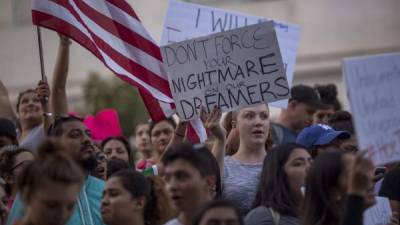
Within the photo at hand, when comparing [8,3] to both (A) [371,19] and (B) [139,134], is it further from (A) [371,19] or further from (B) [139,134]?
(B) [139,134]

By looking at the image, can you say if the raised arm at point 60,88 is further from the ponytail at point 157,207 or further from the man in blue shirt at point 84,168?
the ponytail at point 157,207

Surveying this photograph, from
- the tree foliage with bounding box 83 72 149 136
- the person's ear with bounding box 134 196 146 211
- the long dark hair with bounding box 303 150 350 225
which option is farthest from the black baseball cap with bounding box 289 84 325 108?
the tree foliage with bounding box 83 72 149 136

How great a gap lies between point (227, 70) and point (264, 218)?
1.60 meters

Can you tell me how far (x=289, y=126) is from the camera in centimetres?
1132

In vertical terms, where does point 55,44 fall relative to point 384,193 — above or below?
above

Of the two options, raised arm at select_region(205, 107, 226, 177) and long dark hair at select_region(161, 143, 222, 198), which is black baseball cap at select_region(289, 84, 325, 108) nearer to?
raised arm at select_region(205, 107, 226, 177)

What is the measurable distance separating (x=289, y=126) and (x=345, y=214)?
4686mm

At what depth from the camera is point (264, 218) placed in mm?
7922

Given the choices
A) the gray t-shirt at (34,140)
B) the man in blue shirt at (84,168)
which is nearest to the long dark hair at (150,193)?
the man in blue shirt at (84,168)

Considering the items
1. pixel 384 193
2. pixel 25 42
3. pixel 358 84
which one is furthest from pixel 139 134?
pixel 25 42

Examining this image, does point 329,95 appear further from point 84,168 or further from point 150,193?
point 84,168

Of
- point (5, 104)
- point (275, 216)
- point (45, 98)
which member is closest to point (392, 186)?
point (275, 216)

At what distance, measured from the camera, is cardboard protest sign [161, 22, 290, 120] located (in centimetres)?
912

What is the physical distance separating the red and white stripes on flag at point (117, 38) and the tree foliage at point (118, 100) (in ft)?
37.3
